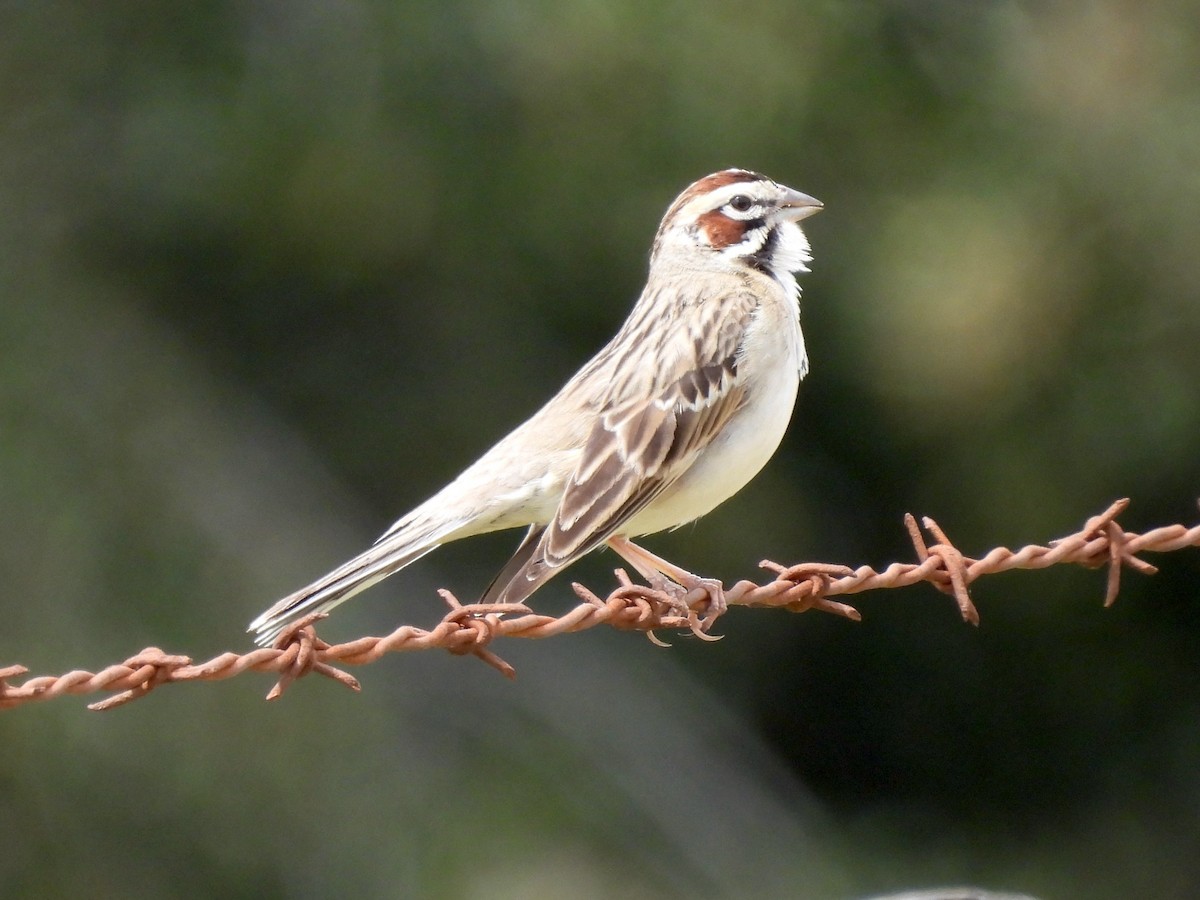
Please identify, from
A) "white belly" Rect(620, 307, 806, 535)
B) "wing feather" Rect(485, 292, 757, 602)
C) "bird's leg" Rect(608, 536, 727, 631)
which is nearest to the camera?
"bird's leg" Rect(608, 536, 727, 631)

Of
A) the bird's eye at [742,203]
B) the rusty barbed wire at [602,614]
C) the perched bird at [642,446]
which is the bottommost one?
the rusty barbed wire at [602,614]

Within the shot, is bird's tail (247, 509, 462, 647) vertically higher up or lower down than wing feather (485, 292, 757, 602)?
lower down

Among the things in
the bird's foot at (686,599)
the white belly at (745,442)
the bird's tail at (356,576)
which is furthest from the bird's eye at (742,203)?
the bird's tail at (356,576)

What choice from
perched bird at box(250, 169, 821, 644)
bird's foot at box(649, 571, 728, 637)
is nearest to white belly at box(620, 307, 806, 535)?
perched bird at box(250, 169, 821, 644)

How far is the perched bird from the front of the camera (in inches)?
166

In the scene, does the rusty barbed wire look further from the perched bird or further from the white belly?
the white belly

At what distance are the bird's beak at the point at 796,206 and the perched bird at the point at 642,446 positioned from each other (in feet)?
0.65

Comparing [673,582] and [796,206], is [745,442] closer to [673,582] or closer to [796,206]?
[673,582]

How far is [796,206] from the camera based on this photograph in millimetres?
5098

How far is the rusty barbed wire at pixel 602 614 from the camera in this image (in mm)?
2791

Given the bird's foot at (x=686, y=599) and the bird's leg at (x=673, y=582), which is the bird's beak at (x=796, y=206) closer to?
the bird's leg at (x=673, y=582)

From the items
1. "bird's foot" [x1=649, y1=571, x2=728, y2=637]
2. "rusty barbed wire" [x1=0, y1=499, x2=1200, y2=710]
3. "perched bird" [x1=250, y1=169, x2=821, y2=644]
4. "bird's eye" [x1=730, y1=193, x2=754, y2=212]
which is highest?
"bird's eye" [x1=730, y1=193, x2=754, y2=212]

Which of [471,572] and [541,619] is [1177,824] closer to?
[471,572]

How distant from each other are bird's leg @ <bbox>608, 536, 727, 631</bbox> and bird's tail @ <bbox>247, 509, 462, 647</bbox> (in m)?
0.51
